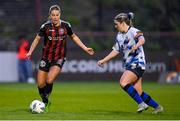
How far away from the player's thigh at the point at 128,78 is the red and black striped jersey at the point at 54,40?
1.48 metres

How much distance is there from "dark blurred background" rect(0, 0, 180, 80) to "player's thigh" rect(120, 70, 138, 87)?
15.9 m

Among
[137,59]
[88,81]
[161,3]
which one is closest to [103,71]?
[88,81]

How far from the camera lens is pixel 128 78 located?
48.4 feet

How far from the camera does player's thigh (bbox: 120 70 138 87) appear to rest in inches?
580

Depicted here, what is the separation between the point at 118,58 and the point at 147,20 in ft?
12.0

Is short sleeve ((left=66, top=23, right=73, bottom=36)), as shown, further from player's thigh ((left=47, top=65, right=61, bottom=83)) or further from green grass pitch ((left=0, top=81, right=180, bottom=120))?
green grass pitch ((left=0, top=81, right=180, bottom=120))

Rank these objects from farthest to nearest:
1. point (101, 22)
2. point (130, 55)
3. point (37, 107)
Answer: point (101, 22)
point (130, 55)
point (37, 107)

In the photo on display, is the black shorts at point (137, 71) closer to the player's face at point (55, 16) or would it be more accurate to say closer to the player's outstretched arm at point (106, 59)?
the player's outstretched arm at point (106, 59)

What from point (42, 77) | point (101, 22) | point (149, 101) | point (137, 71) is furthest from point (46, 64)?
point (101, 22)

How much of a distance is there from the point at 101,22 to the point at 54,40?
18.0m

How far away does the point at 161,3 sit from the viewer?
33.9m

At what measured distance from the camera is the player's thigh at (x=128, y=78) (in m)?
14.7

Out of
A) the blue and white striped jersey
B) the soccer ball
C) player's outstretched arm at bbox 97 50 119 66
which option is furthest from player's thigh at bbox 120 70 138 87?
the soccer ball

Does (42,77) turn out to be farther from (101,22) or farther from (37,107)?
(101,22)
